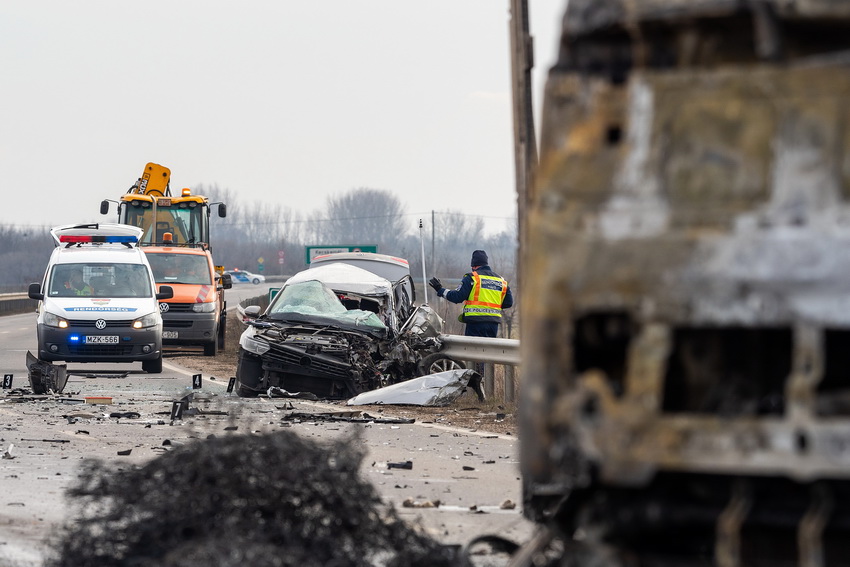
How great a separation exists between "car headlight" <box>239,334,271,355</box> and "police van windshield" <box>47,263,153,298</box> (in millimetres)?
5399

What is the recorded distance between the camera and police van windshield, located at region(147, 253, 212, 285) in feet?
80.1

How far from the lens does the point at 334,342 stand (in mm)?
14695

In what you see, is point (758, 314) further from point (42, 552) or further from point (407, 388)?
point (407, 388)

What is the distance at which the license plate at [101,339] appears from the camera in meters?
18.4

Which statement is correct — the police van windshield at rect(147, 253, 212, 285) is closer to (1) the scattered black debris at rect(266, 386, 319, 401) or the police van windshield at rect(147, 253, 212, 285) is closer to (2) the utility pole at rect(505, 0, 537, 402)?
(1) the scattered black debris at rect(266, 386, 319, 401)

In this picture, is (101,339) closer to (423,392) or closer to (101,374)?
(101,374)

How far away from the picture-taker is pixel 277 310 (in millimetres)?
15680

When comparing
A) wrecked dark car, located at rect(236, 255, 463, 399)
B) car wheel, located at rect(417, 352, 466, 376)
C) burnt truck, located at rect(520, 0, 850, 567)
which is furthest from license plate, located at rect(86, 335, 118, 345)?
burnt truck, located at rect(520, 0, 850, 567)

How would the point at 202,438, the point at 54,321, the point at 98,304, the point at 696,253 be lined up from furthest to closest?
the point at 98,304, the point at 54,321, the point at 202,438, the point at 696,253

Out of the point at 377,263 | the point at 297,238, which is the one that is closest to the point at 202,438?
the point at 377,263

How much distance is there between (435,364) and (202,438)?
644 cm

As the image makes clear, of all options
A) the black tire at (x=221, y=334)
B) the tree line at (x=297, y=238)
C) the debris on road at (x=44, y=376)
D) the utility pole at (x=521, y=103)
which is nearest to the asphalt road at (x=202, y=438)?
the debris on road at (x=44, y=376)

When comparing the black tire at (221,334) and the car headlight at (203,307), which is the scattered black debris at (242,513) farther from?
the black tire at (221,334)

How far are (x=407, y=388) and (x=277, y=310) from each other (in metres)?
2.54
